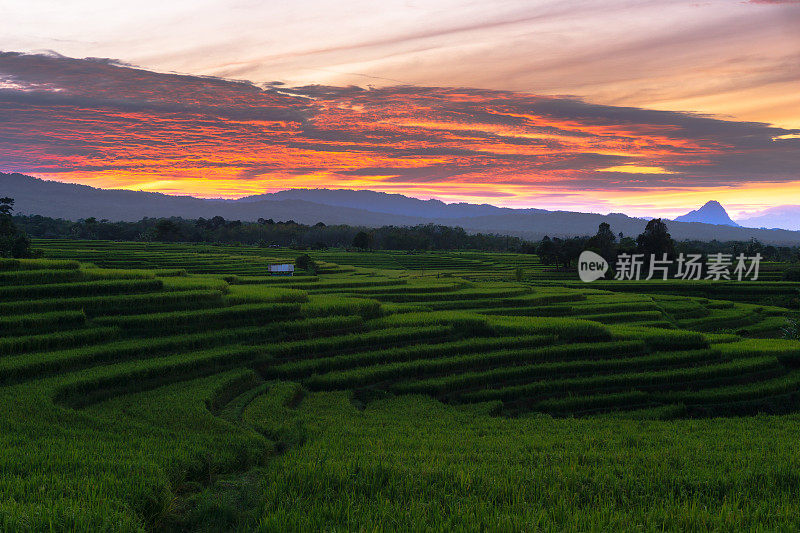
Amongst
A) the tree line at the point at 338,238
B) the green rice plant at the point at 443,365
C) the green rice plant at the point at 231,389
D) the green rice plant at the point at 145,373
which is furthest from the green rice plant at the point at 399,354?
the tree line at the point at 338,238

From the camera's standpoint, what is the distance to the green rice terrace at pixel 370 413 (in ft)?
23.1

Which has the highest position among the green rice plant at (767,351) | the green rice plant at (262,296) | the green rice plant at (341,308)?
the green rice plant at (262,296)

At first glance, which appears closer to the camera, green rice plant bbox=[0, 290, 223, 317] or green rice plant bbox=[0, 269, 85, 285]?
green rice plant bbox=[0, 290, 223, 317]

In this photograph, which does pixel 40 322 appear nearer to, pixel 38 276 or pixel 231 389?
pixel 38 276

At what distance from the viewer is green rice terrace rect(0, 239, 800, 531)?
7027mm

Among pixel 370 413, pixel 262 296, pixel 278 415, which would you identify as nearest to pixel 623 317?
pixel 262 296

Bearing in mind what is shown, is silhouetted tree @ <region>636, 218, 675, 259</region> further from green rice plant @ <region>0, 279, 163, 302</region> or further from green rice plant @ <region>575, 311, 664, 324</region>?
green rice plant @ <region>0, 279, 163, 302</region>

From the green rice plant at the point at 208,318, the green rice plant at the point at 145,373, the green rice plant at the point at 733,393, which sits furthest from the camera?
the green rice plant at the point at 208,318

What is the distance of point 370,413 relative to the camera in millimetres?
16766

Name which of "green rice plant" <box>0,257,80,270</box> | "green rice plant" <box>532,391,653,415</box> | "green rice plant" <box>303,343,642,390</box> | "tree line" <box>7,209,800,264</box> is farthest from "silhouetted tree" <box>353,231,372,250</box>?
"green rice plant" <box>532,391,653,415</box>

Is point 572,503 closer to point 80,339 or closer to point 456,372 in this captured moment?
point 456,372

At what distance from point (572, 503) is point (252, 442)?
736 centimetres

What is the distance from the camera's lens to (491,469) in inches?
336

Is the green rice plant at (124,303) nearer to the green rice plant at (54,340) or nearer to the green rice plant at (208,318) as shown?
the green rice plant at (208,318)
